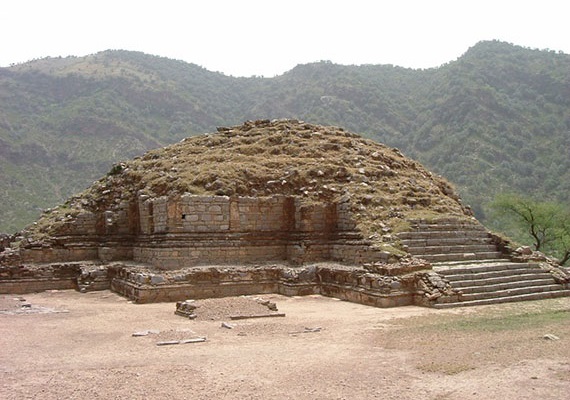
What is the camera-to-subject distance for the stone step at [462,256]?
1459 centimetres

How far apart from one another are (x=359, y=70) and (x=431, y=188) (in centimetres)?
5875

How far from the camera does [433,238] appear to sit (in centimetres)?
1539

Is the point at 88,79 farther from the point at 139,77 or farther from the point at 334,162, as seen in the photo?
the point at 334,162

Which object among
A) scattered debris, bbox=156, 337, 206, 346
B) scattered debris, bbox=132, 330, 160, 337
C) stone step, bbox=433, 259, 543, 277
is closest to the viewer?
scattered debris, bbox=156, 337, 206, 346

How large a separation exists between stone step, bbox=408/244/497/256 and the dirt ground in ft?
8.77

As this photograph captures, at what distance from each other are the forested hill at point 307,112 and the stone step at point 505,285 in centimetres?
2670

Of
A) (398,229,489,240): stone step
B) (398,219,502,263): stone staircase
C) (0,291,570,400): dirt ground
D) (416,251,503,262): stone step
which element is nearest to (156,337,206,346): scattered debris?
(0,291,570,400): dirt ground

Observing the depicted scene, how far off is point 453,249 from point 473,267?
127cm

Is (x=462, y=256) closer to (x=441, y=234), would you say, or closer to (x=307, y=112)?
(x=441, y=234)

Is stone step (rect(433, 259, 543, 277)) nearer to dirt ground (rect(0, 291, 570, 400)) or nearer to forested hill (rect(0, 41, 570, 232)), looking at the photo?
dirt ground (rect(0, 291, 570, 400))

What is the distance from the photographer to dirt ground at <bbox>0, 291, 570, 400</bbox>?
20.5ft

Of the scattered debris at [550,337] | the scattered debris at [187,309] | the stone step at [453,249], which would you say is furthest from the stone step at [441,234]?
the scattered debris at [550,337]

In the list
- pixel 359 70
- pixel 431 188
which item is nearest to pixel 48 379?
pixel 431 188

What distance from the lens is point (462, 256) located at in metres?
15.1
